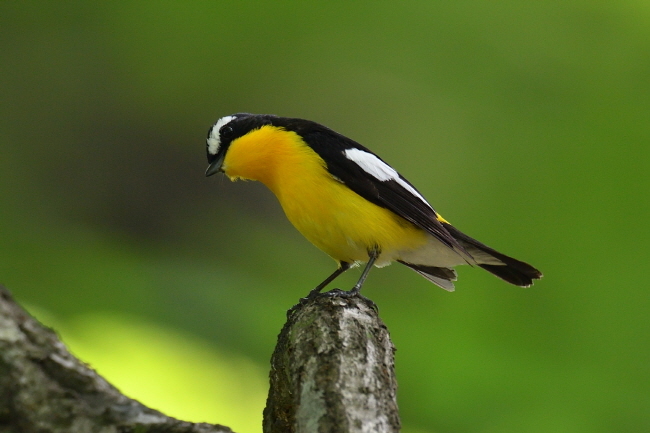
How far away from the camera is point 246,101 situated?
7859 millimetres

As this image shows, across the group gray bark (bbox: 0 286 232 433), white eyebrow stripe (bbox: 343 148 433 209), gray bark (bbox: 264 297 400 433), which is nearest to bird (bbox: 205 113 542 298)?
white eyebrow stripe (bbox: 343 148 433 209)

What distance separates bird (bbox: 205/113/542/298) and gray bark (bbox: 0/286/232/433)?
1.53 metres

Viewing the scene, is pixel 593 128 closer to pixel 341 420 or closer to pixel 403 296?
pixel 403 296

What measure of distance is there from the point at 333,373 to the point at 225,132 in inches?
82.1

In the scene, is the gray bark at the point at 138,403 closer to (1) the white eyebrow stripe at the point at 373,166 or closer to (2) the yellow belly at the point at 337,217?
(2) the yellow belly at the point at 337,217

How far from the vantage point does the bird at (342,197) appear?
315cm

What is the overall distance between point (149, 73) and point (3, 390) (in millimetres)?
7024

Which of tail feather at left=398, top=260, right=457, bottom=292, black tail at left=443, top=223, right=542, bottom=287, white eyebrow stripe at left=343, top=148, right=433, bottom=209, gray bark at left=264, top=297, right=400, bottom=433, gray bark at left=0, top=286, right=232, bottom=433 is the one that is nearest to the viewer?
gray bark at left=0, top=286, right=232, bottom=433

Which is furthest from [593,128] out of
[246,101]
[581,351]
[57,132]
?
[57,132]

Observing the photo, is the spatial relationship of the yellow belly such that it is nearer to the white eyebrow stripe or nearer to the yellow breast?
the yellow breast

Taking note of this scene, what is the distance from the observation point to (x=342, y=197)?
3143 mm

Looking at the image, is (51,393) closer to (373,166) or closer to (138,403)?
(138,403)

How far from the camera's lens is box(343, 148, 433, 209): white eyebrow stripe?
325cm

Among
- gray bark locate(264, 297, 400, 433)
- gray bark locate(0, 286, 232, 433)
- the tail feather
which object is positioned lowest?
gray bark locate(0, 286, 232, 433)
